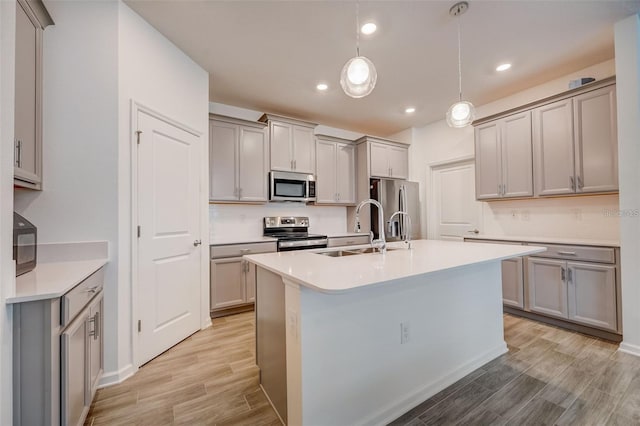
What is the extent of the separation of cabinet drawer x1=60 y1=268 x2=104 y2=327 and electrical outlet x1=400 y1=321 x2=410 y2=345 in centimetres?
173

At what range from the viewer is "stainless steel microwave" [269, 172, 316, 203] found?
3760 mm

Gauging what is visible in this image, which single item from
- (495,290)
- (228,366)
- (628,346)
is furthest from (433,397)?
(628,346)

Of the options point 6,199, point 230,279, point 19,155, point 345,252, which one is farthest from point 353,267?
point 230,279

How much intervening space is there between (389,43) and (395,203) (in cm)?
250

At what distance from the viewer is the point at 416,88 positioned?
3471 mm

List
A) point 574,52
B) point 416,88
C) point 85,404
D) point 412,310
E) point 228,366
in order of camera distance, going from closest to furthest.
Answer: point 85,404, point 412,310, point 228,366, point 574,52, point 416,88

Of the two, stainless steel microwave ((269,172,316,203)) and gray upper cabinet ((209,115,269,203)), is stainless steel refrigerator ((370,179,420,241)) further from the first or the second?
gray upper cabinet ((209,115,269,203))

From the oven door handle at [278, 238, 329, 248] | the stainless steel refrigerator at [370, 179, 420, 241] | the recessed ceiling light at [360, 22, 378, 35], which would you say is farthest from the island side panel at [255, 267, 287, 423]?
the stainless steel refrigerator at [370, 179, 420, 241]

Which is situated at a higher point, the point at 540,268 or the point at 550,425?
the point at 540,268

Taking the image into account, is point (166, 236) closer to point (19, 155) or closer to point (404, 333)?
point (19, 155)

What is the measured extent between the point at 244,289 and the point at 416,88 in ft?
11.0

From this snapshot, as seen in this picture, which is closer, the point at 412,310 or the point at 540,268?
the point at 412,310

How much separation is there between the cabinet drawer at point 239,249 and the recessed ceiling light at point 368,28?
2503 millimetres

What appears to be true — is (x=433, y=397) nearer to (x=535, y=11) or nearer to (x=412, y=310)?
(x=412, y=310)
